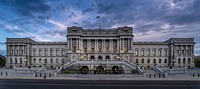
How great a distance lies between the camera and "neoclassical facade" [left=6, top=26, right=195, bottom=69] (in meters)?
83.5

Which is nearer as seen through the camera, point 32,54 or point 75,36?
point 75,36

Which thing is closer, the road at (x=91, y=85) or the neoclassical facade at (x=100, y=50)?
the road at (x=91, y=85)

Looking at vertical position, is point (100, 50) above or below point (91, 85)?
above

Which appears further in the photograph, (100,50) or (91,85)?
(100,50)

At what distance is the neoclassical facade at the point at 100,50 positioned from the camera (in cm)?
8350

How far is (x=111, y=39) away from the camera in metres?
85.6

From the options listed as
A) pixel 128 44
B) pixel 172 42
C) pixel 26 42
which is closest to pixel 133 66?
pixel 128 44

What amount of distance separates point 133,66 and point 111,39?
29.6m

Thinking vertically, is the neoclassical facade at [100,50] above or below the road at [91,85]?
above

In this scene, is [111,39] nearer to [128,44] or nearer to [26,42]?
[128,44]

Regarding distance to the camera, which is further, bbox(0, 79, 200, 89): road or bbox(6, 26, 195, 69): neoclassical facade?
bbox(6, 26, 195, 69): neoclassical facade

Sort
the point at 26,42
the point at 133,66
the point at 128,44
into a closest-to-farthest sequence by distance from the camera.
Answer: the point at 133,66 → the point at 128,44 → the point at 26,42

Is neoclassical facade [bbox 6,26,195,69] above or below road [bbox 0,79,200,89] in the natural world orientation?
above

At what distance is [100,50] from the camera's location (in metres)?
86.6
